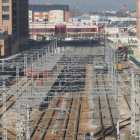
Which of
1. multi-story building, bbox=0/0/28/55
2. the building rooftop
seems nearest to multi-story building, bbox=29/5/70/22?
the building rooftop

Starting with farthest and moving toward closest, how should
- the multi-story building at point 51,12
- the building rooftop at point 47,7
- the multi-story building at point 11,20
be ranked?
the building rooftop at point 47,7 < the multi-story building at point 51,12 < the multi-story building at point 11,20

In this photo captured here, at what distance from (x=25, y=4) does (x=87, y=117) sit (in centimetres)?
2588

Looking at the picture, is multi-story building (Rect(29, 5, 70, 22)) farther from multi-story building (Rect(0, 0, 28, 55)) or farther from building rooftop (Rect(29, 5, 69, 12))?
multi-story building (Rect(0, 0, 28, 55))

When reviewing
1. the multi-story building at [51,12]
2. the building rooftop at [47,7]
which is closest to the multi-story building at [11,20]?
the multi-story building at [51,12]

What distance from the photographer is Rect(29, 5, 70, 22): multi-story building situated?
214ft

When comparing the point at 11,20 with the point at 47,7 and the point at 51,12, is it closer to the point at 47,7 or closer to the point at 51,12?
the point at 51,12

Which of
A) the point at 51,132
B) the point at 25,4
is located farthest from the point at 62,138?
the point at 25,4

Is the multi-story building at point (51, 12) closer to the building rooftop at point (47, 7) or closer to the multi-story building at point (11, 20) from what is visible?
the building rooftop at point (47, 7)

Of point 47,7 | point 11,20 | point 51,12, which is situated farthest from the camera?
point 47,7

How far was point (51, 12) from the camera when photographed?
215 feet

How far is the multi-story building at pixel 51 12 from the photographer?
6538 cm

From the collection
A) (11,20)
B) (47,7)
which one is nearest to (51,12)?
(47,7)

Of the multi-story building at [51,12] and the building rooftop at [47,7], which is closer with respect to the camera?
the multi-story building at [51,12]

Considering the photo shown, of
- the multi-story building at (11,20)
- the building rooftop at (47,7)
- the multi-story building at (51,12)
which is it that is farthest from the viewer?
the building rooftop at (47,7)
